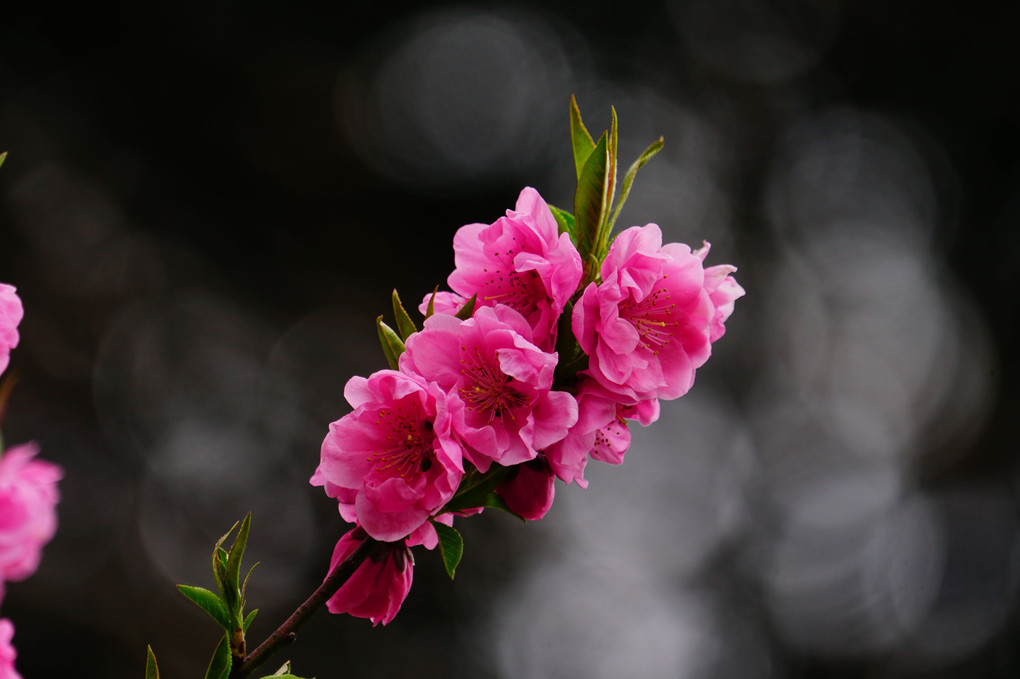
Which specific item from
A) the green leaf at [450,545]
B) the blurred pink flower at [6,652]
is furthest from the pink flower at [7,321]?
the green leaf at [450,545]

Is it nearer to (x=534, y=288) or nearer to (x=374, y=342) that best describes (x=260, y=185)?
(x=374, y=342)

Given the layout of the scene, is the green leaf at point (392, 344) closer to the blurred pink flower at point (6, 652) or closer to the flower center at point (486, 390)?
the flower center at point (486, 390)

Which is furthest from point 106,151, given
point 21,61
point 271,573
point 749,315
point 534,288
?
point 534,288

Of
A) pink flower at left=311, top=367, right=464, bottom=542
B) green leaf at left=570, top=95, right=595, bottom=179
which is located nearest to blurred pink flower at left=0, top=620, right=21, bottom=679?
pink flower at left=311, top=367, right=464, bottom=542

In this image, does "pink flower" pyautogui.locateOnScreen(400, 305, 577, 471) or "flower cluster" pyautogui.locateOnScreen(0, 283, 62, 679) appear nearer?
"flower cluster" pyautogui.locateOnScreen(0, 283, 62, 679)

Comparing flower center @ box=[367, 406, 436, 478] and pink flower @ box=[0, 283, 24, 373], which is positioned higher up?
pink flower @ box=[0, 283, 24, 373]

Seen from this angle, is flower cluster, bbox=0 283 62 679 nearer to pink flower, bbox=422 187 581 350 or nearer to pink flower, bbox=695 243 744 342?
pink flower, bbox=422 187 581 350
